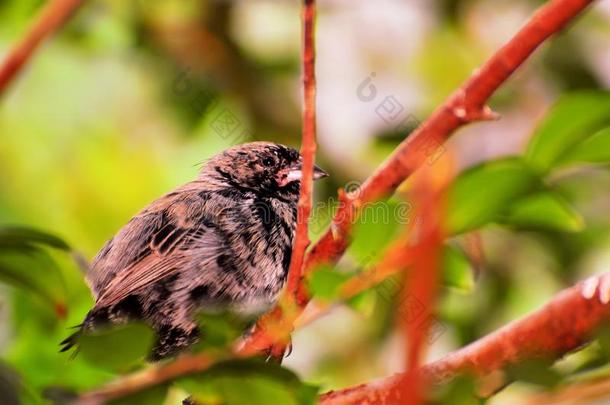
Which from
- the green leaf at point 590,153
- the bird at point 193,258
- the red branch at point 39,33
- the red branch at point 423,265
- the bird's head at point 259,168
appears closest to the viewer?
the red branch at point 423,265

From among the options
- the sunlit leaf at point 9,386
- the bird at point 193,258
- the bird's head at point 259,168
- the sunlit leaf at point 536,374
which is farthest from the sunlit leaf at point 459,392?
the bird's head at point 259,168

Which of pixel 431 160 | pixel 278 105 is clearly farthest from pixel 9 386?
pixel 278 105

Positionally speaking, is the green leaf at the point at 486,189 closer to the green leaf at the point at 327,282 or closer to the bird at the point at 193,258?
the green leaf at the point at 327,282

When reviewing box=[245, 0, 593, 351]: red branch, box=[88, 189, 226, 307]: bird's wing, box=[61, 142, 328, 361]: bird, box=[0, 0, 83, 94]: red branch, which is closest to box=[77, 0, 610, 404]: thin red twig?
box=[245, 0, 593, 351]: red branch

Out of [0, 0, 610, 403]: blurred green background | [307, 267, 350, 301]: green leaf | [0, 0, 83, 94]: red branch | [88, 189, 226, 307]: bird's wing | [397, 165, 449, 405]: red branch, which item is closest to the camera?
[397, 165, 449, 405]: red branch

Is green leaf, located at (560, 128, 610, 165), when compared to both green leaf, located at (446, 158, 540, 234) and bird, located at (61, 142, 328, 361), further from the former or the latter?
bird, located at (61, 142, 328, 361)

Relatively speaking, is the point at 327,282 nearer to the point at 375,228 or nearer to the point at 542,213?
the point at 375,228

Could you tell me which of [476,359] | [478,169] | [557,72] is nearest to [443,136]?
[478,169]
